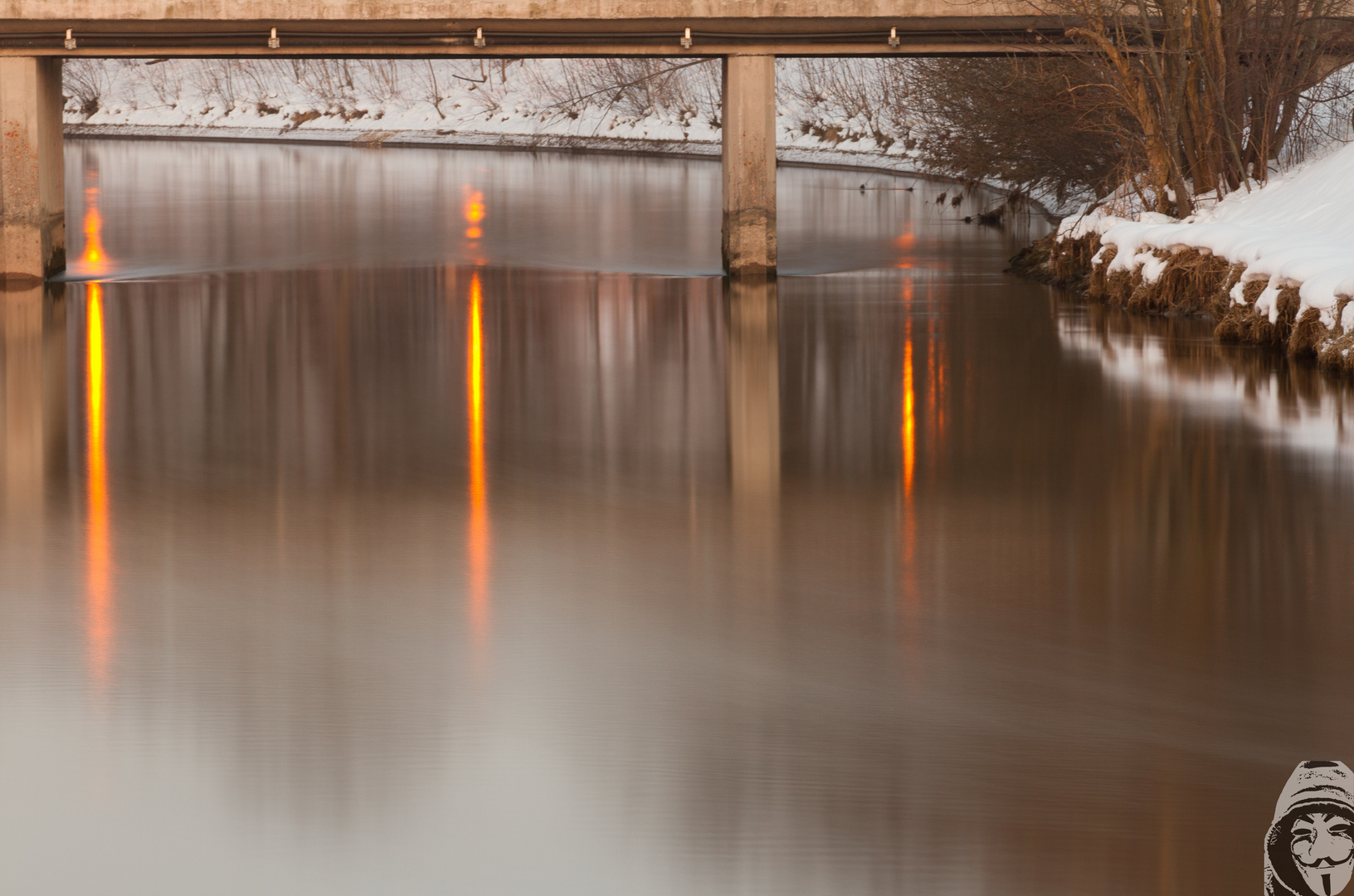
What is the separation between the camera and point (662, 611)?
30.6ft

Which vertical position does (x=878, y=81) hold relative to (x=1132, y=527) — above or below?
above

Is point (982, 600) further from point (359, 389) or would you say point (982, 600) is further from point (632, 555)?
point (359, 389)

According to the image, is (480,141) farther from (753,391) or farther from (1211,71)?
(753,391)

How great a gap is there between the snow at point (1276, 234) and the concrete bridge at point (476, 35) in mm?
3404

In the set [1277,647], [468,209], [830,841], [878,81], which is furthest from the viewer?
[878,81]

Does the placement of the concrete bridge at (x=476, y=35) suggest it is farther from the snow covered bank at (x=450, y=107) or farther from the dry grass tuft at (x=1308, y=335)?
the snow covered bank at (x=450, y=107)

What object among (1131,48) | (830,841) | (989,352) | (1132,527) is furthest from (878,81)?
(830,841)

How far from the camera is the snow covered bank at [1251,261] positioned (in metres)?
18.1

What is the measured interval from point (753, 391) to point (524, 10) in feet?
37.8

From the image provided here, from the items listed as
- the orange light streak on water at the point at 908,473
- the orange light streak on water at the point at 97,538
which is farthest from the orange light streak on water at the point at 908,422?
the orange light streak on water at the point at 97,538

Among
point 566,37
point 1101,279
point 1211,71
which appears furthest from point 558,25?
point 1211,71

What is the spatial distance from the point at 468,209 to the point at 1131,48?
24.2 metres

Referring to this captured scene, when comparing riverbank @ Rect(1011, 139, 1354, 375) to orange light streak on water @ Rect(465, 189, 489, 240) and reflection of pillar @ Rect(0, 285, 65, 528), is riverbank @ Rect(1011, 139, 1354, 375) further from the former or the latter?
orange light streak on water @ Rect(465, 189, 489, 240)

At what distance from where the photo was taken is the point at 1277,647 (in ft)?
28.0
